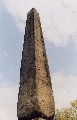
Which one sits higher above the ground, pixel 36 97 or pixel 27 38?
pixel 27 38

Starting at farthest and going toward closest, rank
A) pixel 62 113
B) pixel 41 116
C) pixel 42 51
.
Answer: pixel 62 113, pixel 42 51, pixel 41 116

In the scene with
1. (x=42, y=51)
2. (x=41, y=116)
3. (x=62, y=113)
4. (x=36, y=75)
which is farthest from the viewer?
(x=62, y=113)

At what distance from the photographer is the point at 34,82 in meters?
7.33

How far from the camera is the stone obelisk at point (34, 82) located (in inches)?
278

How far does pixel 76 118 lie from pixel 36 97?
55.3ft

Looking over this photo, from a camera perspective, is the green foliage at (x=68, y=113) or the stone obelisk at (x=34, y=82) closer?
the stone obelisk at (x=34, y=82)

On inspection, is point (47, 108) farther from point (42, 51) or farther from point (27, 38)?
point (27, 38)

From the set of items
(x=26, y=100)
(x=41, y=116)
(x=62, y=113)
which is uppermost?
(x=62, y=113)

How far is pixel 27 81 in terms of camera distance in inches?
296

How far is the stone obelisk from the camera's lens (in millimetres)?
7064

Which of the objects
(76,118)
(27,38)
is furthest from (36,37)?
(76,118)

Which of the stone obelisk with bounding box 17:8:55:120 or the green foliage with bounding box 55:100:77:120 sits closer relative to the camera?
the stone obelisk with bounding box 17:8:55:120

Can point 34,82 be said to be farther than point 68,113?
No

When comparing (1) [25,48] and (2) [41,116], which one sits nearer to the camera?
(2) [41,116]
